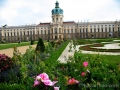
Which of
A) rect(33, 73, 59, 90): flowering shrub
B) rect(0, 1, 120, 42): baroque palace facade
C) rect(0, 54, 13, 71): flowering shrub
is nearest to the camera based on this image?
rect(33, 73, 59, 90): flowering shrub

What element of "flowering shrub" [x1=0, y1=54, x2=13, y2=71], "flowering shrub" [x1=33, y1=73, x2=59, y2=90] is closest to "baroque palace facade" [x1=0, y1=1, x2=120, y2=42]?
"flowering shrub" [x1=0, y1=54, x2=13, y2=71]

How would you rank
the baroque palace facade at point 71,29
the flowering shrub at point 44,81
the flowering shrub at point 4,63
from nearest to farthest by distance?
1. the flowering shrub at point 44,81
2. the flowering shrub at point 4,63
3. the baroque palace facade at point 71,29

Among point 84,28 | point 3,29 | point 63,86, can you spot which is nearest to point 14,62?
point 63,86

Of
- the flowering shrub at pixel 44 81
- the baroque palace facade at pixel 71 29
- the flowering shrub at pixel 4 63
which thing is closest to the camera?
the flowering shrub at pixel 44 81

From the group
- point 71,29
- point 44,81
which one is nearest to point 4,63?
point 44,81

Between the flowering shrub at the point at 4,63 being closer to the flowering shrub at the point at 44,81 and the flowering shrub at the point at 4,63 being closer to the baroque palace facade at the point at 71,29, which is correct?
the flowering shrub at the point at 44,81

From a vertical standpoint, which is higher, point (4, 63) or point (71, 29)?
point (71, 29)

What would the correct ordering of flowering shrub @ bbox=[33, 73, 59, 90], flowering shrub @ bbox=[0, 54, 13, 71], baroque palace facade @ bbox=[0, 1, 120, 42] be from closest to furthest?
flowering shrub @ bbox=[33, 73, 59, 90]
flowering shrub @ bbox=[0, 54, 13, 71]
baroque palace facade @ bbox=[0, 1, 120, 42]

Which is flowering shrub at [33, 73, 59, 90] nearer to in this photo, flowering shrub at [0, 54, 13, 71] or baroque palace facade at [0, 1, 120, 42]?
flowering shrub at [0, 54, 13, 71]

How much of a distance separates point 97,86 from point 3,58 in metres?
4.35

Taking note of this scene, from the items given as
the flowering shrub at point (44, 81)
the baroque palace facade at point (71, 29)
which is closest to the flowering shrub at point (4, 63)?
the flowering shrub at point (44, 81)

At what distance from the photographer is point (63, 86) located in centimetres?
327

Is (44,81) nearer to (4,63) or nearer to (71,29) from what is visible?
(4,63)

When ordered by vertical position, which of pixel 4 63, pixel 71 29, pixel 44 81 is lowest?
pixel 4 63
